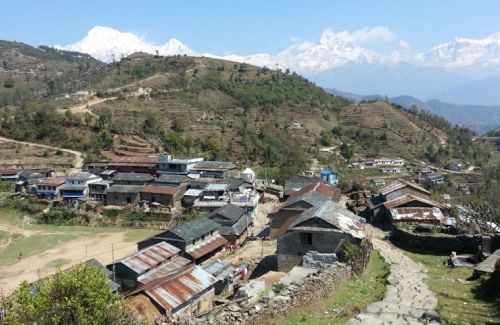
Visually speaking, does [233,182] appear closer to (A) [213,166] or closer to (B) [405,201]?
(A) [213,166]

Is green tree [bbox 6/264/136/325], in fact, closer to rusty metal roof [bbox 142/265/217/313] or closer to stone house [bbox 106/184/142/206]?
rusty metal roof [bbox 142/265/217/313]

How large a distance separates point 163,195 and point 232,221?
1234 centimetres

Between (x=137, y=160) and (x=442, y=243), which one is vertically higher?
(x=137, y=160)

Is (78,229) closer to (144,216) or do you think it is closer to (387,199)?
(144,216)

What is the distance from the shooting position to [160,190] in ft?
148

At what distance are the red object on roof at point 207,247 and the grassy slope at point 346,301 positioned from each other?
40.1 feet

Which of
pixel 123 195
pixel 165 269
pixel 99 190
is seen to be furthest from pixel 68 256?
pixel 99 190

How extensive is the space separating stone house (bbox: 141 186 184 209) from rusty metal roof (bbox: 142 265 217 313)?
73.8 ft

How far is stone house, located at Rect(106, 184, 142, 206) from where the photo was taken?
46.1m

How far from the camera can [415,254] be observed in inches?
918

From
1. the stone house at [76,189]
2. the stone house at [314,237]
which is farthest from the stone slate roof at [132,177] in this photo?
the stone house at [314,237]

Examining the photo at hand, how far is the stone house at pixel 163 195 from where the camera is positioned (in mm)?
44219

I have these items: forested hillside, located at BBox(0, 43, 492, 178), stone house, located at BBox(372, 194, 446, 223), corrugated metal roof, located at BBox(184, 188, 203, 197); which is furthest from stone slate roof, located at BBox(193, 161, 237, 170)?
stone house, located at BBox(372, 194, 446, 223)

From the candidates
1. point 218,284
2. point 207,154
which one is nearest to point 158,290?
point 218,284
